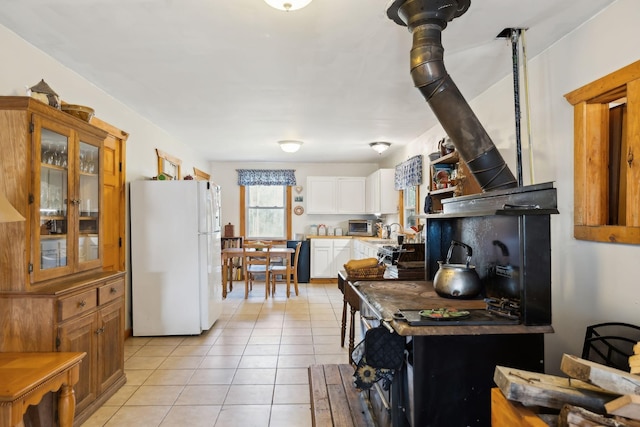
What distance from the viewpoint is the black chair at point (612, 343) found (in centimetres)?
185

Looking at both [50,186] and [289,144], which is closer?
Answer: [50,186]

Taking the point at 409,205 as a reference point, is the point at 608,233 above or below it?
below

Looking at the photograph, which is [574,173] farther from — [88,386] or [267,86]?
[88,386]

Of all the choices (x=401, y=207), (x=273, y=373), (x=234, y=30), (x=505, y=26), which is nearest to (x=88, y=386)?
(x=273, y=373)

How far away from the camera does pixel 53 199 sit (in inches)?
93.0

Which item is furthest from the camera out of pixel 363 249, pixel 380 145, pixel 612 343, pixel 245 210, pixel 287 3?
pixel 245 210

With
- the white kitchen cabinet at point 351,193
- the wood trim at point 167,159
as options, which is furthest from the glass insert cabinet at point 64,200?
the white kitchen cabinet at point 351,193

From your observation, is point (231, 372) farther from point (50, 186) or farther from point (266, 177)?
point (266, 177)

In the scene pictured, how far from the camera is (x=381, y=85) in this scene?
333 cm

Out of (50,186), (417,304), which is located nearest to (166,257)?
(50,186)

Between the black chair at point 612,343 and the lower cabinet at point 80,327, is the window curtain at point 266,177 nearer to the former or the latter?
the lower cabinet at point 80,327

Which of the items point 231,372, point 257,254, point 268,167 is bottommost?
point 231,372

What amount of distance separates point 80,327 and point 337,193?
5.66 m

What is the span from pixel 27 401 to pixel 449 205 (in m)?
2.65
